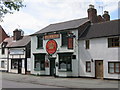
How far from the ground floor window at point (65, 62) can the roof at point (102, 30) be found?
343 cm

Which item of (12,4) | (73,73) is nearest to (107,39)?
(73,73)

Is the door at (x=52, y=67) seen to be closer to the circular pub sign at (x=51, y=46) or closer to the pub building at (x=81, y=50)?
the pub building at (x=81, y=50)

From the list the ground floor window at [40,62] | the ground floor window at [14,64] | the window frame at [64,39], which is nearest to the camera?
the window frame at [64,39]

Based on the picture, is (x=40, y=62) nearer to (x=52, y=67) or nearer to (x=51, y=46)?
(x=52, y=67)

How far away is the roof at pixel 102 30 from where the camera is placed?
25.5 meters

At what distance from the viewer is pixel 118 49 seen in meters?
24.2

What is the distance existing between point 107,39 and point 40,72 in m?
12.3

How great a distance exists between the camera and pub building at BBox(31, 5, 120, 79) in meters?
25.1

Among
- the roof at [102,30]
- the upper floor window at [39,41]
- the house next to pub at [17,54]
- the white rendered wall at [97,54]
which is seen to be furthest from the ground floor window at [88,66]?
the house next to pub at [17,54]

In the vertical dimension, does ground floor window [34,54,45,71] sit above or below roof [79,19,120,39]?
below

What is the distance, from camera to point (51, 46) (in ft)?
105

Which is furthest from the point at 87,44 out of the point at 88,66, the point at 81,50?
the point at 88,66

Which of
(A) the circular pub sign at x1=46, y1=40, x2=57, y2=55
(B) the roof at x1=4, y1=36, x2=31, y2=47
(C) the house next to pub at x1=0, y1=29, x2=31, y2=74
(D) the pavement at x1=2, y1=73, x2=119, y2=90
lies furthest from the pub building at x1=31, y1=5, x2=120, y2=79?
(B) the roof at x1=4, y1=36, x2=31, y2=47

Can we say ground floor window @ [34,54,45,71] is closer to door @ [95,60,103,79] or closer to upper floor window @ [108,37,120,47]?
door @ [95,60,103,79]
